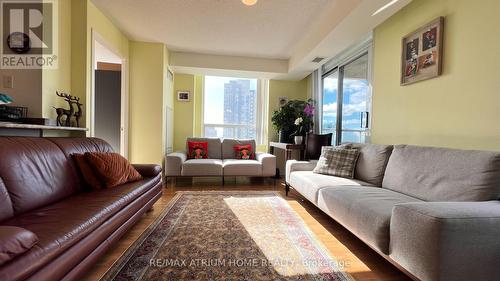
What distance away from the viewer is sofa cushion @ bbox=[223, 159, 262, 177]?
4.03 meters

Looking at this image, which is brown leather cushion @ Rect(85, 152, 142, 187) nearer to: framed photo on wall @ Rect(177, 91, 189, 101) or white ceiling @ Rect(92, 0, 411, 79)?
white ceiling @ Rect(92, 0, 411, 79)

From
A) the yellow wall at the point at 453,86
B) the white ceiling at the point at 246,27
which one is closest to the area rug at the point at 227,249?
the yellow wall at the point at 453,86

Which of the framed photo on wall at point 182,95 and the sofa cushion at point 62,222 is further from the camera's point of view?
the framed photo on wall at point 182,95

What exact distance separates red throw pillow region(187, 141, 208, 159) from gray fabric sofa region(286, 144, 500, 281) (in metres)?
2.47

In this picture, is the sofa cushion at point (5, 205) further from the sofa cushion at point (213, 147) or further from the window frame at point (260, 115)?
the window frame at point (260, 115)

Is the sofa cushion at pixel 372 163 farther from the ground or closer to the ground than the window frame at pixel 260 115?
closer to the ground

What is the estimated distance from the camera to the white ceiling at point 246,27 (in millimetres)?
2746

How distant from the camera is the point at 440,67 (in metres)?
2.02

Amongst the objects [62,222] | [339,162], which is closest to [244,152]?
[339,162]

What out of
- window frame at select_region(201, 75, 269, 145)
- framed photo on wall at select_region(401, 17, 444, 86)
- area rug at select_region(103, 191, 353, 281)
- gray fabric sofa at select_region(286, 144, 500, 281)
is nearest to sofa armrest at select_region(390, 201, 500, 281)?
gray fabric sofa at select_region(286, 144, 500, 281)

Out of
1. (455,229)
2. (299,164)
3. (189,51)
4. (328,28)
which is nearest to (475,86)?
(455,229)

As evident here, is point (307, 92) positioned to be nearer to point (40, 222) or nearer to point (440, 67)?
point (440, 67)

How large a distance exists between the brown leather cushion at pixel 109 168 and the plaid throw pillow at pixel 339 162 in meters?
2.14

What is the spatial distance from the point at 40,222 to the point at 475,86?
2.91m
